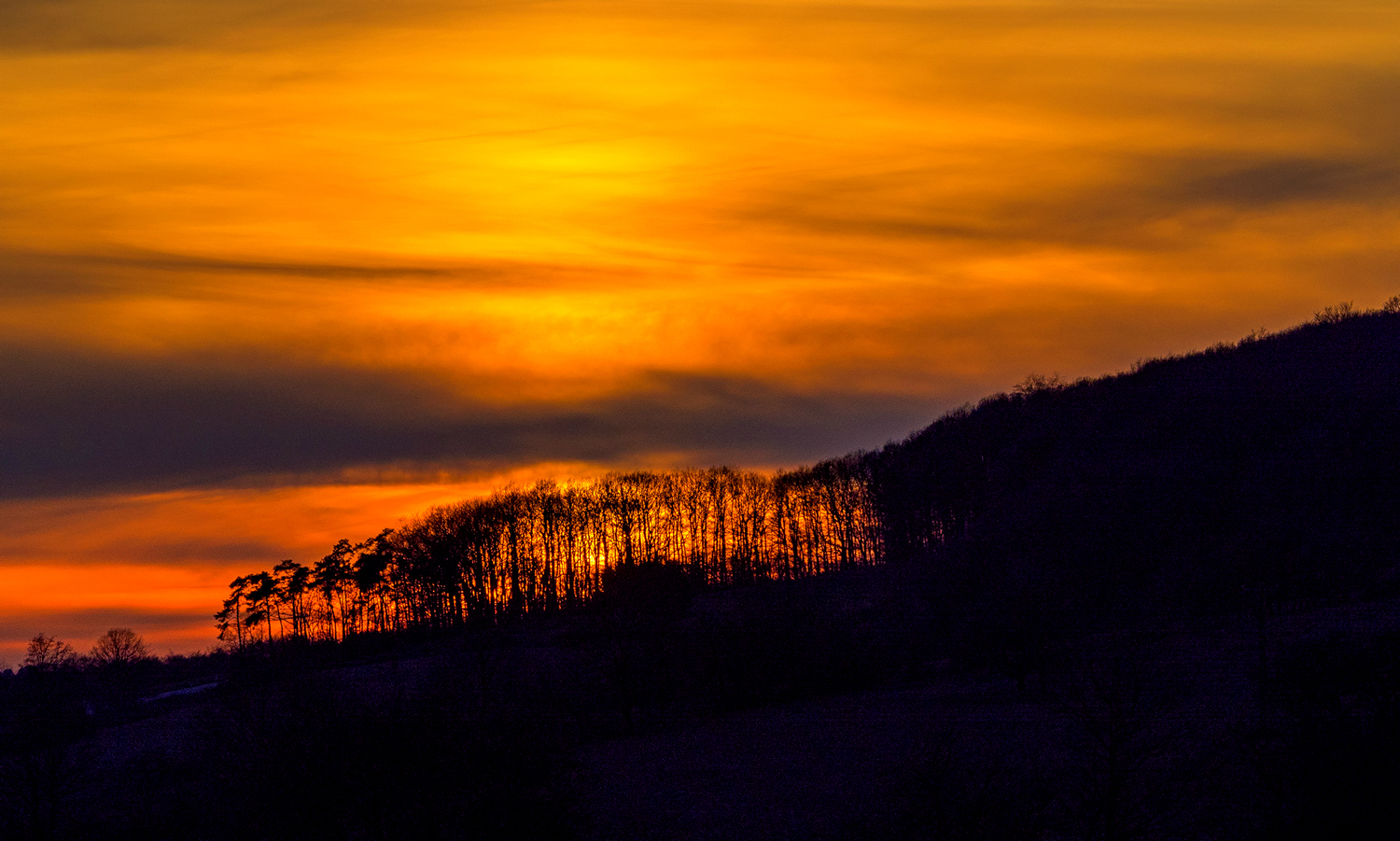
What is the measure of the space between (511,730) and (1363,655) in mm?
37876

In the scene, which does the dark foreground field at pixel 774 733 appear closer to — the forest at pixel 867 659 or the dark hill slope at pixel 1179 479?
the forest at pixel 867 659

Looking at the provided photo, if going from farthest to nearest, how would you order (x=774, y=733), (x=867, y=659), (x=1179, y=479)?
(x=1179, y=479), (x=867, y=659), (x=774, y=733)

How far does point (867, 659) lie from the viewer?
279 feet

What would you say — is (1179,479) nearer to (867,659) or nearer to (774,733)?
(867,659)

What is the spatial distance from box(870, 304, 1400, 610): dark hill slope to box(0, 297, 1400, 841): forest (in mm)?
527

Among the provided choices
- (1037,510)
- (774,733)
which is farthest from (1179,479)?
(774,733)

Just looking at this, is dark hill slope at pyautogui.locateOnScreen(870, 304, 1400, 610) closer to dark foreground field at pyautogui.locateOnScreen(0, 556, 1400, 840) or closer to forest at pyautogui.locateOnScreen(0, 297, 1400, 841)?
forest at pyautogui.locateOnScreen(0, 297, 1400, 841)

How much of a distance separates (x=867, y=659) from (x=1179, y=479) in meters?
61.6

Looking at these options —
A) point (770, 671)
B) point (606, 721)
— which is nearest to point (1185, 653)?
point (770, 671)

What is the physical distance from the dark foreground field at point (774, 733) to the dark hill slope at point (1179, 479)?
7.18m

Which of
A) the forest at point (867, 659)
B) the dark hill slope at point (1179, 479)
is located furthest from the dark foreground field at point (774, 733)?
the dark hill slope at point (1179, 479)

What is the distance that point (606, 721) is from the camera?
78.0 metres

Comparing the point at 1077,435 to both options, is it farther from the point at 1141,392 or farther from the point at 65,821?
the point at 65,821

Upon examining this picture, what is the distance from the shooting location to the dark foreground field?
35375 millimetres
